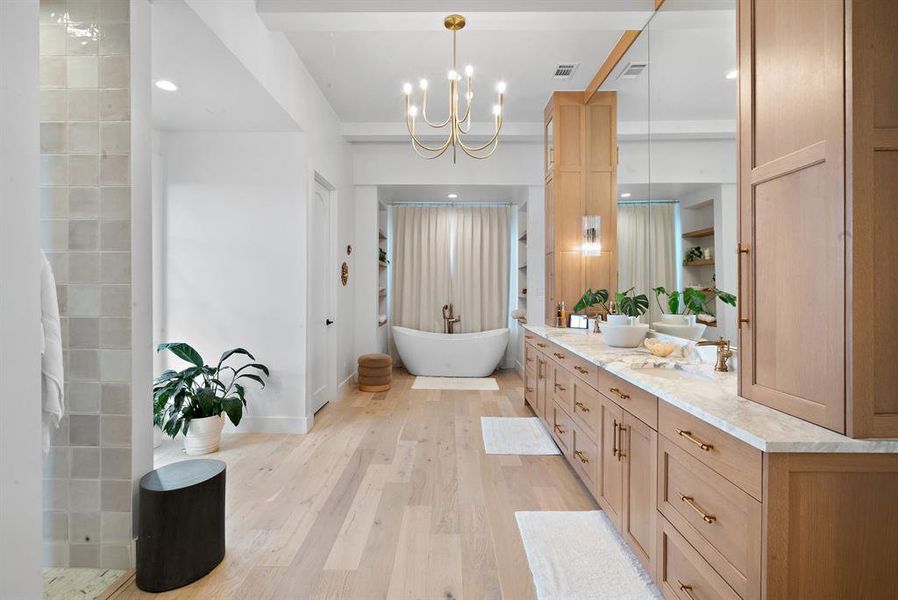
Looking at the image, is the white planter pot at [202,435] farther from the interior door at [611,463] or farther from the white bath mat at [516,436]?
the interior door at [611,463]

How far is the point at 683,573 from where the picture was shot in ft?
4.81

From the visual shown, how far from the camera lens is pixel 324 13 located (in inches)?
108

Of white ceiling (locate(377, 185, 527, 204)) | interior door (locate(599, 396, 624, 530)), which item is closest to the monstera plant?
interior door (locate(599, 396, 624, 530))

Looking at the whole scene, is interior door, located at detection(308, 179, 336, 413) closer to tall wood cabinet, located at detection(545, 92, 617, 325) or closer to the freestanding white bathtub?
the freestanding white bathtub

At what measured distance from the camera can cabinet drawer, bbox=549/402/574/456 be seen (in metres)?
2.87

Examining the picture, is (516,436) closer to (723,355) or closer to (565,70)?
(723,355)

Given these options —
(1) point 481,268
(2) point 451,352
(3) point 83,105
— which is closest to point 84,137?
(3) point 83,105

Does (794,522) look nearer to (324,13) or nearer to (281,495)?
(281,495)

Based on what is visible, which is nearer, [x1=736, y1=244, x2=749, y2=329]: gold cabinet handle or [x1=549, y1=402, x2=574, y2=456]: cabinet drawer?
[x1=736, y1=244, x2=749, y2=329]: gold cabinet handle

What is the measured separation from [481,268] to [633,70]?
3696mm

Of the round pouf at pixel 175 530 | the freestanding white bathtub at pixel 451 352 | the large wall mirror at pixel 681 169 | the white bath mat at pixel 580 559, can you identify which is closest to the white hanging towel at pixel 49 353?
the round pouf at pixel 175 530

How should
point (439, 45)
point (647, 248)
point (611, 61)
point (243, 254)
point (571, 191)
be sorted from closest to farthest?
point (647, 248)
point (439, 45)
point (611, 61)
point (243, 254)
point (571, 191)

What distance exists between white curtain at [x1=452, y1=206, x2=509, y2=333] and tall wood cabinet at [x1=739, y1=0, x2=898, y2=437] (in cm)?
511

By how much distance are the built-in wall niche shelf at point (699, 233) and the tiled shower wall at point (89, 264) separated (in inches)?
100
